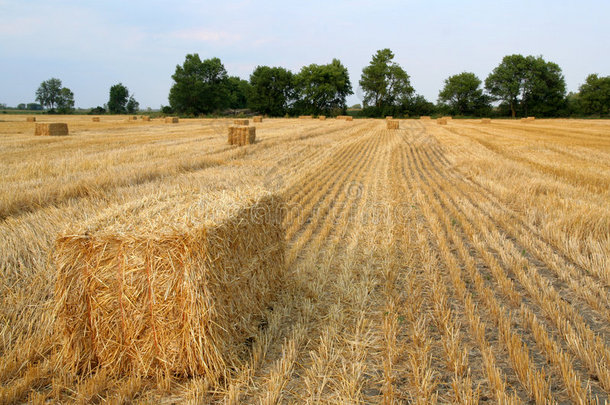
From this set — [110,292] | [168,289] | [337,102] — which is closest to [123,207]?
[110,292]

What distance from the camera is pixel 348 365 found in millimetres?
3049

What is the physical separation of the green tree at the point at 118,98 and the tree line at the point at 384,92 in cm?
2530

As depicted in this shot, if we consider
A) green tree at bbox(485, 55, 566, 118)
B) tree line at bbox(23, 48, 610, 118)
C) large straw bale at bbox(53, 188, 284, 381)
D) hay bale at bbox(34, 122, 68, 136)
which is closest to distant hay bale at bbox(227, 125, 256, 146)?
hay bale at bbox(34, 122, 68, 136)

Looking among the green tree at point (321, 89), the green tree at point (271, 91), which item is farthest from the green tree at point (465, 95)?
the green tree at point (271, 91)

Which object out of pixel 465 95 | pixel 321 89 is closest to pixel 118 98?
pixel 321 89

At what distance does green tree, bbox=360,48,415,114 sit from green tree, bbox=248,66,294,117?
14.9 m

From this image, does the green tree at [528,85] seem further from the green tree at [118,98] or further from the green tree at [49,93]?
the green tree at [49,93]

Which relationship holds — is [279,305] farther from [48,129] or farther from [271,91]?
[271,91]

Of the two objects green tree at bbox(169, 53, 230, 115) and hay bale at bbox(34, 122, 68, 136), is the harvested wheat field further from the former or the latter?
green tree at bbox(169, 53, 230, 115)

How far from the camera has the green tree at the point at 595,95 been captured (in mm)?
55594

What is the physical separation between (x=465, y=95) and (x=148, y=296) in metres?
74.0

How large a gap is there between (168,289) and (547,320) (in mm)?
3487

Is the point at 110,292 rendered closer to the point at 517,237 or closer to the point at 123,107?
the point at 517,237

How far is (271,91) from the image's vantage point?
6744cm
